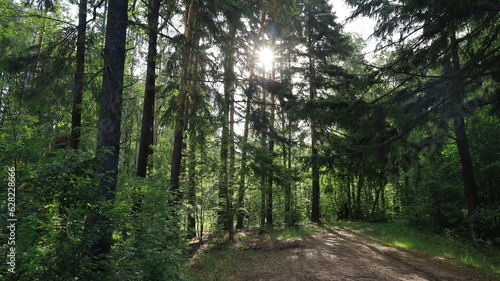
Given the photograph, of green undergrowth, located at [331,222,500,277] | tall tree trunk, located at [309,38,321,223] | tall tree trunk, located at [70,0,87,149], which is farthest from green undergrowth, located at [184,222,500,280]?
tall tree trunk, located at [70,0,87,149]

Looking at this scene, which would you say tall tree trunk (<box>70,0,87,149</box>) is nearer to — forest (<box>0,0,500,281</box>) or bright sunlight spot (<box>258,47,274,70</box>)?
forest (<box>0,0,500,281</box>)

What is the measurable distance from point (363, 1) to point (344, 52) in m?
6.49

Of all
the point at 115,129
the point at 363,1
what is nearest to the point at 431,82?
the point at 363,1

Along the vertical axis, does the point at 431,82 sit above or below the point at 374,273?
above

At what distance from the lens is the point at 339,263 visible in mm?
7457

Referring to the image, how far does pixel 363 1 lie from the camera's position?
29.2 feet

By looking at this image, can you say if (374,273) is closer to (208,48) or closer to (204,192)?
(204,192)

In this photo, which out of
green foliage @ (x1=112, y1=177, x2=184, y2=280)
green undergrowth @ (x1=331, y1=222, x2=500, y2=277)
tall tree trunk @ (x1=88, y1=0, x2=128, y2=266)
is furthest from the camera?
green undergrowth @ (x1=331, y1=222, x2=500, y2=277)

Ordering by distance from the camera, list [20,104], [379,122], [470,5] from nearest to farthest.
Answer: [470,5]
[20,104]
[379,122]

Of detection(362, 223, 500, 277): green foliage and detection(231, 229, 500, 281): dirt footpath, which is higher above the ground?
detection(362, 223, 500, 277): green foliage

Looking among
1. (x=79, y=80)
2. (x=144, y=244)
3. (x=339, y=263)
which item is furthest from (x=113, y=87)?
(x=339, y=263)

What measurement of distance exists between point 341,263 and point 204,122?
5.58m

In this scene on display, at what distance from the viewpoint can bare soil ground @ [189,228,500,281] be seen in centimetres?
639

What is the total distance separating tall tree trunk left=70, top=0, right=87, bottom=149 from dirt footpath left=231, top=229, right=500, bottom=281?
Result: 18.9ft
